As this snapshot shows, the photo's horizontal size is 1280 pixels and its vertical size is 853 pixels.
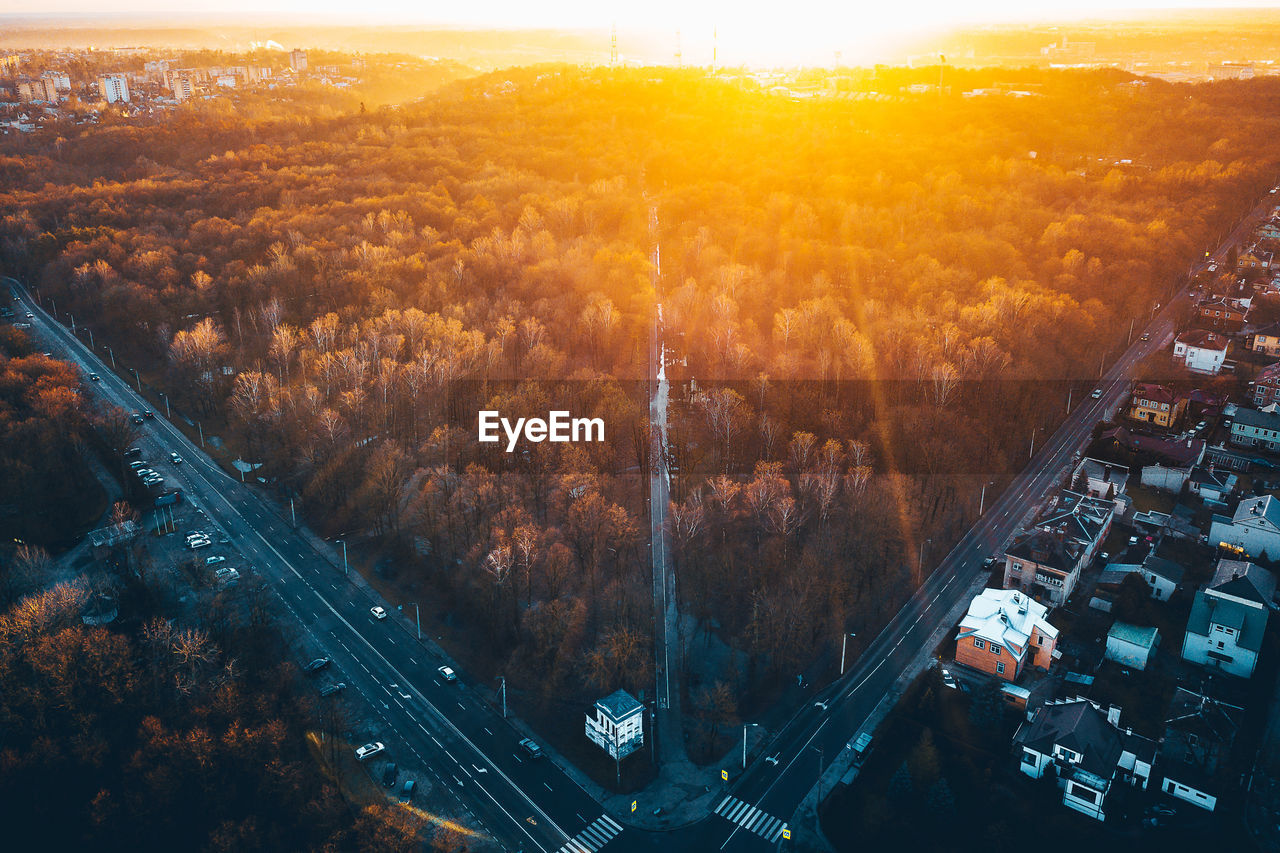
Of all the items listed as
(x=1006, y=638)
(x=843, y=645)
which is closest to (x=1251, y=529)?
(x=1006, y=638)

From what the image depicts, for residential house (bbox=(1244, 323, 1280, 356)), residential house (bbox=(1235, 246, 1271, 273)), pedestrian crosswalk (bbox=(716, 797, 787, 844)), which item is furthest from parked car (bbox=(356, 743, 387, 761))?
residential house (bbox=(1235, 246, 1271, 273))

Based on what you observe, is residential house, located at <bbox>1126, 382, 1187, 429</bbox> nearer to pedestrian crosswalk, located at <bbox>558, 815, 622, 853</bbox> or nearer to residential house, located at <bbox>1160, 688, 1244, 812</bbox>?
residential house, located at <bbox>1160, 688, 1244, 812</bbox>

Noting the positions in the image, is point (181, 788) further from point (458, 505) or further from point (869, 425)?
point (869, 425)

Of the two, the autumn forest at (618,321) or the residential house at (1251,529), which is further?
the residential house at (1251,529)

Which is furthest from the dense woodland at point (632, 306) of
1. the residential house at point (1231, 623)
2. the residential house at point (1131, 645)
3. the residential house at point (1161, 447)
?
Answer: the residential house at point (1231, 623)

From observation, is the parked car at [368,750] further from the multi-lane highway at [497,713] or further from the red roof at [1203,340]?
the red roof at [1203,340]

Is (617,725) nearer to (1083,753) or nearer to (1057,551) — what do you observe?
(1083,753)
